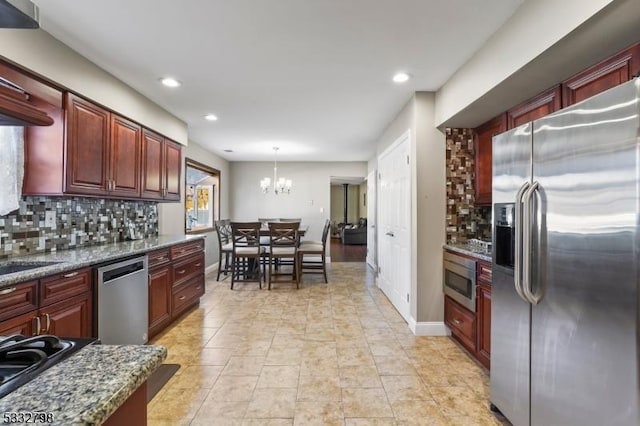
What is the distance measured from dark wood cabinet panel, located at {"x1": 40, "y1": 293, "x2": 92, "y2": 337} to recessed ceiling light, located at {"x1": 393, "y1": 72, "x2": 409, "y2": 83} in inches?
114

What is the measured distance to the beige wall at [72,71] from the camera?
196 cm

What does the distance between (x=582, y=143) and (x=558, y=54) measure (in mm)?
763

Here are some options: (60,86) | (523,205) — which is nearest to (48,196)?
(60,86)

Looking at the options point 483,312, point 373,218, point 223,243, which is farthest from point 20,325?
point 373,218

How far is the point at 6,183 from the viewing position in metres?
2.12

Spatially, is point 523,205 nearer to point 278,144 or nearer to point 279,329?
point 279,329

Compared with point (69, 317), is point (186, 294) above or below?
below

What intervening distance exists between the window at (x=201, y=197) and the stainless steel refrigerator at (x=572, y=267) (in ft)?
16.4

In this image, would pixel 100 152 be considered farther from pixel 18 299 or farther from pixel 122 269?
pixel 18 299

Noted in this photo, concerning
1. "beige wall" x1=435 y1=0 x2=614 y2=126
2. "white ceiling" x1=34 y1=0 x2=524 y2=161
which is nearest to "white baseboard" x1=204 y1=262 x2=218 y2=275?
"white ceiling" x1=34 y1=0 x2=524 y2=161

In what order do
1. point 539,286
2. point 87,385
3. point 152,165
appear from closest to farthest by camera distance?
point 87,385
point 539,286
point 152,165

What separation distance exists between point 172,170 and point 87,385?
374cm

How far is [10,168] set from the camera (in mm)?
2135

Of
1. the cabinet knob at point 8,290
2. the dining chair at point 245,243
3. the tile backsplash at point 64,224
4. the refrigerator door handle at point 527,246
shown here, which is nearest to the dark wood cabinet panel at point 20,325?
the cabinet knob at point 8,290
